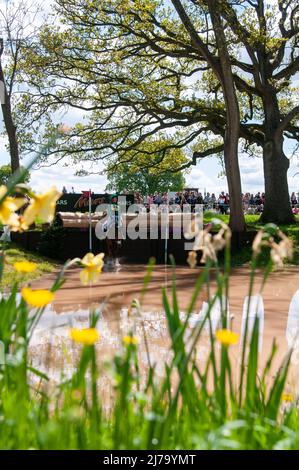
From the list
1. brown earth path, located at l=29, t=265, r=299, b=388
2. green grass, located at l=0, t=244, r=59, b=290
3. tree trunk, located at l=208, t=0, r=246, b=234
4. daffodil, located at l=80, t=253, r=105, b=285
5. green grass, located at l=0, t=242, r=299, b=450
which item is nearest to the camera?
green grass, located at l=0, t=242, r=299, b=450

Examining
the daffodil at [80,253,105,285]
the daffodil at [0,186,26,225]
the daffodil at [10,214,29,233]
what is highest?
the daffodil at [0,186,26,225]

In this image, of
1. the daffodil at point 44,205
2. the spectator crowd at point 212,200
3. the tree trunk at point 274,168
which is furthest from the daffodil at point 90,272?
the spectator crowd at point 212,200

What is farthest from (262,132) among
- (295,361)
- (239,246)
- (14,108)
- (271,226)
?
(271,226)

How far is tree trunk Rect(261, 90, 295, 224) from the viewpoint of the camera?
71.2ft

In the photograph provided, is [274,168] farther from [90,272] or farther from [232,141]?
[90,272]

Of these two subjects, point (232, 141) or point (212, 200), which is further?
point (212, 200)

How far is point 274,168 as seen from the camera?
21.9m

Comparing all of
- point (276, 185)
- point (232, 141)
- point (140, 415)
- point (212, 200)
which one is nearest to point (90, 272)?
point (140, 415)

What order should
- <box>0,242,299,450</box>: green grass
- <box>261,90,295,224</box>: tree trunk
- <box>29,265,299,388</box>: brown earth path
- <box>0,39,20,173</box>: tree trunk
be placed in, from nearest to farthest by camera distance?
<box>0,242,299,450</box>: green grass → <box>29,265,299,388</box>: brown earth path → <box>0,39,20,173</box>: tree trunk → <box>261,90,295,224</box>: tree trunk

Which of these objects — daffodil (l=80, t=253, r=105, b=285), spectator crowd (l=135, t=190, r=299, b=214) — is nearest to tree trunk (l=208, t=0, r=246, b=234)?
spectator crowd (l=135, t=190, r=299, b=214)

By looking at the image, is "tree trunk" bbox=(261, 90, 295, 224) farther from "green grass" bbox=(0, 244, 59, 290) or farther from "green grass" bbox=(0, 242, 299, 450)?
"green grass" bbox=(0, 242, 299, 450)

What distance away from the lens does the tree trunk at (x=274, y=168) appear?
71.2ft

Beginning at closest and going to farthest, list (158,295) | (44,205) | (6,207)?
(44,205) < (6,207) < (158,295)
